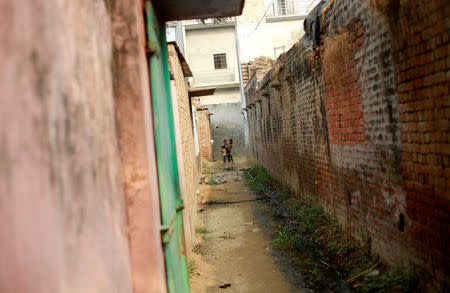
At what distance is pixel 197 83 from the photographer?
25766 millimetres

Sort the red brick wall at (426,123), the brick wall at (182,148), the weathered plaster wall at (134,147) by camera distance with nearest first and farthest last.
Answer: the weathered plaster wall at (134,147)
the red brick wall at (426,123)
the brick wall at (182,148)

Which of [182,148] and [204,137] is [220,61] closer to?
[204,137]

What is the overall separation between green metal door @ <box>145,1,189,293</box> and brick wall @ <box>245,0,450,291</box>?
2.06m

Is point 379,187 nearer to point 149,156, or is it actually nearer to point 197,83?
point 149,156

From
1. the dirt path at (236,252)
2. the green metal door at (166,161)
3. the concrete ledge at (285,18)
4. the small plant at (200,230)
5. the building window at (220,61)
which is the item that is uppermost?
the concrete ledge at (285,18)

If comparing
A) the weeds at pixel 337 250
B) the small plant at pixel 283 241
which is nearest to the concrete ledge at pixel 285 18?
the weeds at pixel 337 250

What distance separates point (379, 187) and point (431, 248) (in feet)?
3.49

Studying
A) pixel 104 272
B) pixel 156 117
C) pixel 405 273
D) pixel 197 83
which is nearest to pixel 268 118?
pixel 405 273

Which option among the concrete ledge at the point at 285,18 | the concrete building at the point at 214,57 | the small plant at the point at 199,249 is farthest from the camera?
the concrete building at the point at 214,57

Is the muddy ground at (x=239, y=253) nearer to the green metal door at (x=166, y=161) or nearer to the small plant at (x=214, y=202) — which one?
the small plant at (x=214, y=202)

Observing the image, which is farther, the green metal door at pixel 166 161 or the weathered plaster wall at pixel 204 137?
the weathered plaster wall at pixel 204 137

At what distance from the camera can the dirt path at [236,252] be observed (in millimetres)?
4557

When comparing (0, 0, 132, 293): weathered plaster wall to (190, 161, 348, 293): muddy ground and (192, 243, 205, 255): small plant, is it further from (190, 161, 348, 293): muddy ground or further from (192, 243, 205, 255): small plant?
(192, 243, 205, 255): small plant

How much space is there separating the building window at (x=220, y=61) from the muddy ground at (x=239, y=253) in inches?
689
